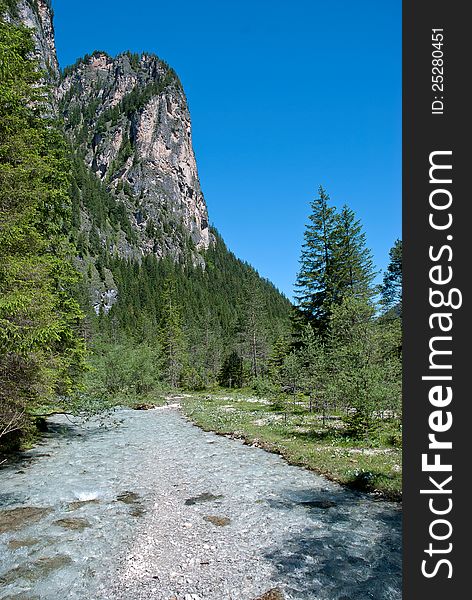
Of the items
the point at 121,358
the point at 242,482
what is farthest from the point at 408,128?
the point at 121,358

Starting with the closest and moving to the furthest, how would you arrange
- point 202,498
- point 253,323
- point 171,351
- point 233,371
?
1. point 202,498
2. point 171,351
3. point 233,371
4. point 253,323

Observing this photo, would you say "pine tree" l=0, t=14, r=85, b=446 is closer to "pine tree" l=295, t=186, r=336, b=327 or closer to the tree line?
the tree line

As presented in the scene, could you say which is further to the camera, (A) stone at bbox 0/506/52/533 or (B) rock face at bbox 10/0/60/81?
(B) rock face at bbox 10/0/60/81

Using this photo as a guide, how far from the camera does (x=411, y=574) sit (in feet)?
10.4

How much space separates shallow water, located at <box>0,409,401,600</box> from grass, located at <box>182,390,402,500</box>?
1.87 feet

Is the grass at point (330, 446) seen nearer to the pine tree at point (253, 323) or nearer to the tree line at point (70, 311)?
the tree line at point (70, 311)

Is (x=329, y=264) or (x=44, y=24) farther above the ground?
(x=44, y=24)

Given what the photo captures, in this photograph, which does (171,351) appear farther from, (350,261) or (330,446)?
(330,446)

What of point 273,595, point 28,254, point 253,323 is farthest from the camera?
point 253,323

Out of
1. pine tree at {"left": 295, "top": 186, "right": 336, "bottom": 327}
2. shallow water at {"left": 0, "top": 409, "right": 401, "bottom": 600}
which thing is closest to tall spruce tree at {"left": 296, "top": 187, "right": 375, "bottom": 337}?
pine tree at {"left": 295, "top": 186, "right": 336, "bottom": 327}

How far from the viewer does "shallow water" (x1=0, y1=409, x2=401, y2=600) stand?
542 cm

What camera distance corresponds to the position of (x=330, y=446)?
1420 centimetres

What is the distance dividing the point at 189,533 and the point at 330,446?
8.29m

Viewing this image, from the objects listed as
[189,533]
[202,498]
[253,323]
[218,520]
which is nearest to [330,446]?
[202,498]
